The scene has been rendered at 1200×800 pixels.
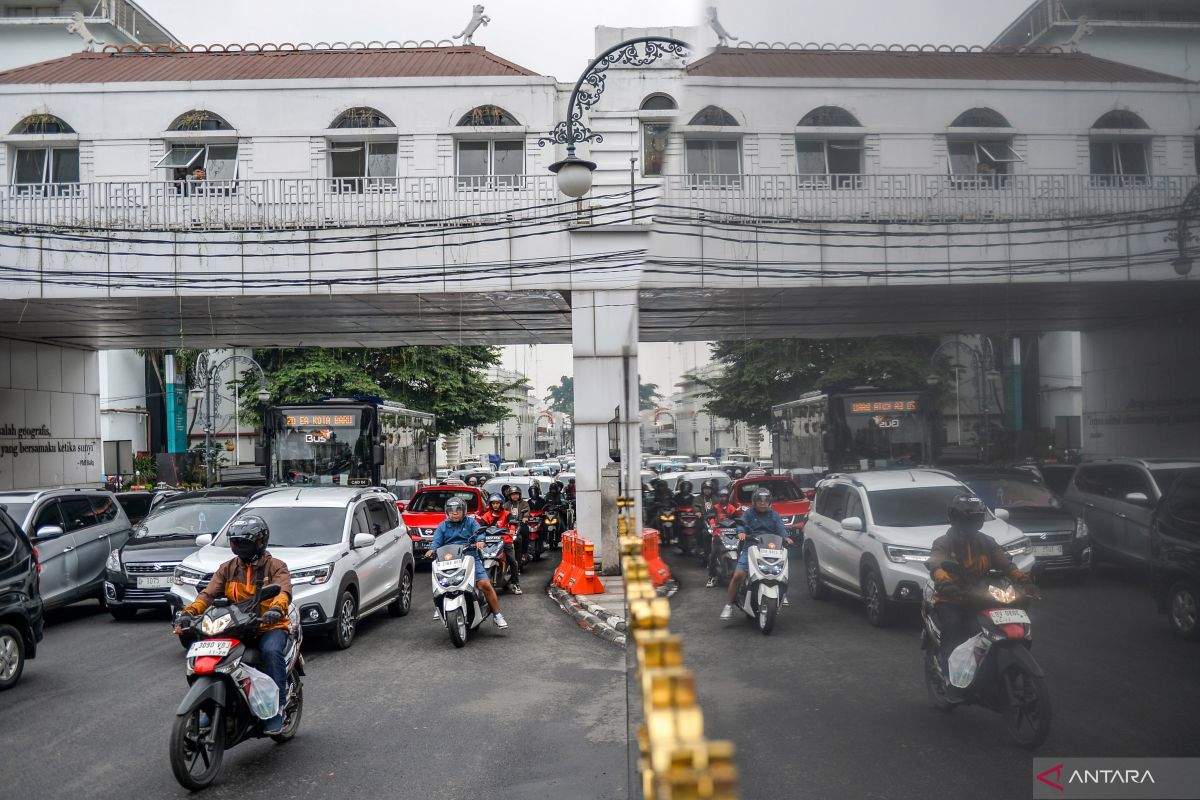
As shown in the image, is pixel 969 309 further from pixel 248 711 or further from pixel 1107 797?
pixel 248 711

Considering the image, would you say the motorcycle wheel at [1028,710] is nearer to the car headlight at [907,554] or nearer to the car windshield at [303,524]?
the car headlight at [907,554]

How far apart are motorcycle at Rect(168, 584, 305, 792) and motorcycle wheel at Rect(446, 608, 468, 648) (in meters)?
3.61

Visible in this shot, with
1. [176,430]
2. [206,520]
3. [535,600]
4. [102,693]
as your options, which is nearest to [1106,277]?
[102,693]

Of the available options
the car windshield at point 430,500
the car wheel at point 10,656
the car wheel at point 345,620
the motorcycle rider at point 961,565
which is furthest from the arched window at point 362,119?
the motorcycle rider at point 961,565

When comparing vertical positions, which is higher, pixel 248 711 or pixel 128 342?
pixel 128 342

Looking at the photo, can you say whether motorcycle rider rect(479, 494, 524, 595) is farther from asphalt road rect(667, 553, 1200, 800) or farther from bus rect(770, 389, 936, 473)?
asphalt road rect(667, 553, 1200, 800)

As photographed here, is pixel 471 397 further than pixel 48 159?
Yes

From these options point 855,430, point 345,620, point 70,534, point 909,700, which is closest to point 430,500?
point 70,534

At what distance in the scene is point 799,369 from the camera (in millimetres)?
1857

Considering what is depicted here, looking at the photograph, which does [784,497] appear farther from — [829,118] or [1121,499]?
[1121,499]

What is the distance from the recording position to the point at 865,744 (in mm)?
1342

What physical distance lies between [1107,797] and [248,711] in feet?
17.1

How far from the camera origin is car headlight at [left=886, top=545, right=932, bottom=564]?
143 cm

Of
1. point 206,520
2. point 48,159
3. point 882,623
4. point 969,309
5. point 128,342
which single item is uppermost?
point 48,159
